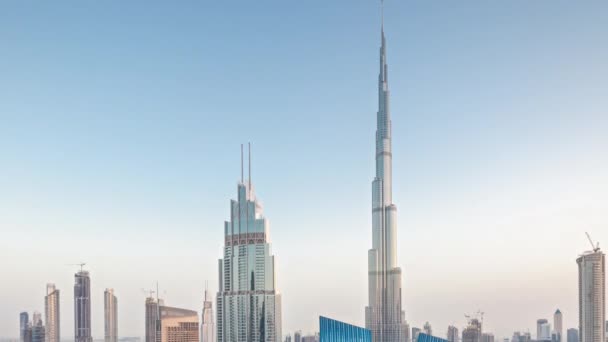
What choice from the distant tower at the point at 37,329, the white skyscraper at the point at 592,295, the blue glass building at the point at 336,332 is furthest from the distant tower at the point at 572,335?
the distant tower at the point at 37,329

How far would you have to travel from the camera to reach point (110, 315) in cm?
12475

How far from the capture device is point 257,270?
2783 inches

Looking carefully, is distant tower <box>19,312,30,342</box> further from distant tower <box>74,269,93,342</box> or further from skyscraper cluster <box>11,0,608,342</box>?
distant tower <box>74,269,93,342</box>

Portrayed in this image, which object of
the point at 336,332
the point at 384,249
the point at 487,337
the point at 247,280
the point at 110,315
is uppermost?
the point at 384,249

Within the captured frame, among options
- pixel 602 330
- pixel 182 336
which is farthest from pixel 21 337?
pixel 602 330

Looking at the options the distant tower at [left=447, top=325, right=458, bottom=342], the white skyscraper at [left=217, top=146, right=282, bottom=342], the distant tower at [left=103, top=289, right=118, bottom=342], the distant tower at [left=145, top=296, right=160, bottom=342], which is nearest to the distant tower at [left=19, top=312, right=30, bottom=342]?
the distant tower at [left=103, top=289, right=118, bottom=342]

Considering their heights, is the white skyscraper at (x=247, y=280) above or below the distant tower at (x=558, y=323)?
above

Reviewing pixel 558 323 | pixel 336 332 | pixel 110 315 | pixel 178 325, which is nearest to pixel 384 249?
pixel 558 323

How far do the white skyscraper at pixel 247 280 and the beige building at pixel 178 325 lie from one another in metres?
29.2

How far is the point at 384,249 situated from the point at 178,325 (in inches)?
1780

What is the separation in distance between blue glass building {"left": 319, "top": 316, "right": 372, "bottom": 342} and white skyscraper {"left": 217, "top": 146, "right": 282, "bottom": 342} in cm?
5177

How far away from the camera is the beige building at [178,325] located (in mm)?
100812

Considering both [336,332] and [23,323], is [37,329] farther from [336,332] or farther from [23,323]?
[336,332]

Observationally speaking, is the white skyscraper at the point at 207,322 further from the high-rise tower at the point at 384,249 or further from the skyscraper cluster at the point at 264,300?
the high-rise tower at the point at 384,249
